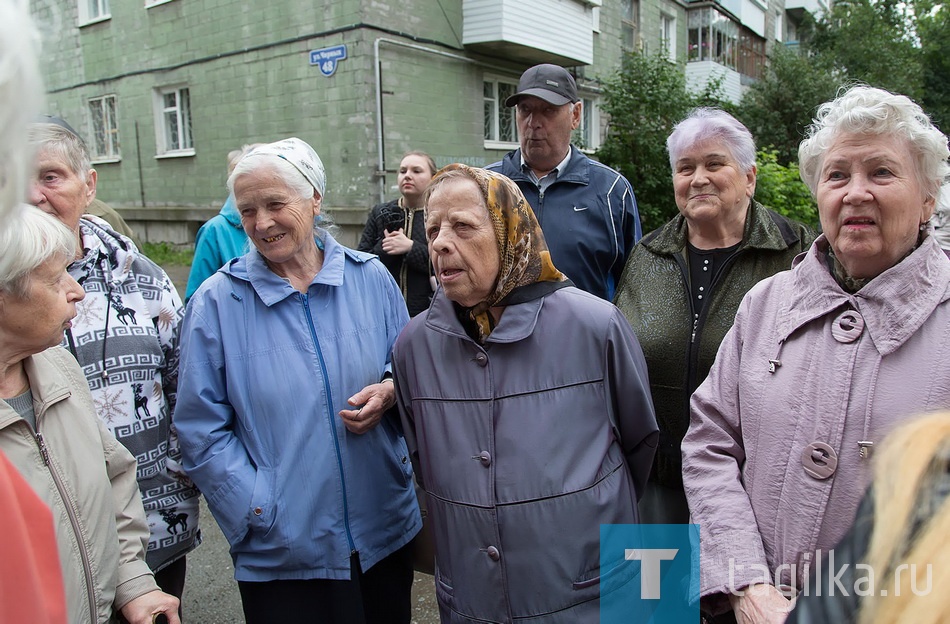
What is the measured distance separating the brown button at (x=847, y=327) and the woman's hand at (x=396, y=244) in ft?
10.4

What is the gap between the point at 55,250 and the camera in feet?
5.53

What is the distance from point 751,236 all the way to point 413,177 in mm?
2838

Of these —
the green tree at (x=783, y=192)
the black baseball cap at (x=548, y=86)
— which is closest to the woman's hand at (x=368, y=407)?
the black baseball cap at (x=548, y=86)

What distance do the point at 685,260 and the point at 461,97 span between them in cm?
1049

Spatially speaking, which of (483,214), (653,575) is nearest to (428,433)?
(483,214)

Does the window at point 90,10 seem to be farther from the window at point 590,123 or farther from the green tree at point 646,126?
the green tree at point 646,126

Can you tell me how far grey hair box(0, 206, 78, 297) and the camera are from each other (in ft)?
10.1

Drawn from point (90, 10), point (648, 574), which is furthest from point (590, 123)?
point (648, 574)

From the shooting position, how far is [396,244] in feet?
14.8

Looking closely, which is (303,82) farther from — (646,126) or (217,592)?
(217,592)

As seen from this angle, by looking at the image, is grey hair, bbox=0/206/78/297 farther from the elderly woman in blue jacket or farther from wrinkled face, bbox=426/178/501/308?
wrinkled face, bbox=426/178/501/308

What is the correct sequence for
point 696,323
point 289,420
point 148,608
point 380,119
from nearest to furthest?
1. point 148,608
2. point 289,420
3. point 696,323
4. point 380,119

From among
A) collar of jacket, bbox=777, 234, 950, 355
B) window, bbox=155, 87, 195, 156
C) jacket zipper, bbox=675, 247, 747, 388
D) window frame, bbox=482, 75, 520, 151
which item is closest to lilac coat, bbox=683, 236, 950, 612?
collar of jacket, bbox=777, 234, 950, 355

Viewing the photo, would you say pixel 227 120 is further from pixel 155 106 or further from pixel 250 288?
pixel 250 288
